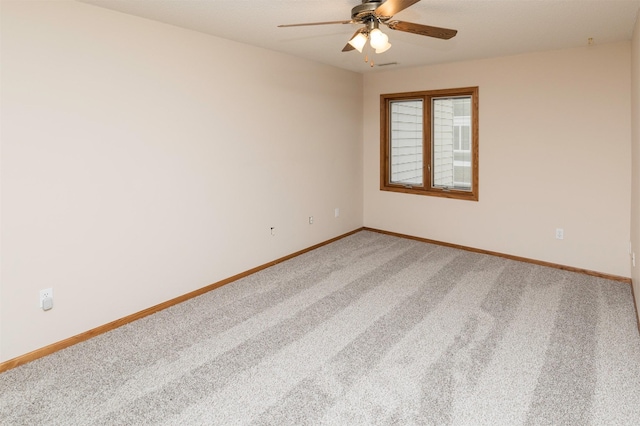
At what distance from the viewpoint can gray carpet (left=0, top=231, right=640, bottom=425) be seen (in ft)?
7.06

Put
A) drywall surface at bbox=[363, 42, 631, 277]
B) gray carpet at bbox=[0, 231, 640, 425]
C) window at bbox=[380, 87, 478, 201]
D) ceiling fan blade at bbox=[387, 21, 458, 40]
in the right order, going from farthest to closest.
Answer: window at bbox=[380, 87, 478, 201], drywall surface at bbox=[363, 42, 631, 277], ceiling fan blade at bbox=[387, 21, 458, 40], gray carpet at bbox=[0, 231, 640, 425]

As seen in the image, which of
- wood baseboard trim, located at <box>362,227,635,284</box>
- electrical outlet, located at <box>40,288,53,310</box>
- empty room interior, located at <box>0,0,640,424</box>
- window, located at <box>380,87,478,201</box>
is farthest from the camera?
window, located at <box>380,87,478,201</box>

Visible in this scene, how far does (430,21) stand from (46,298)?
337 centimetres

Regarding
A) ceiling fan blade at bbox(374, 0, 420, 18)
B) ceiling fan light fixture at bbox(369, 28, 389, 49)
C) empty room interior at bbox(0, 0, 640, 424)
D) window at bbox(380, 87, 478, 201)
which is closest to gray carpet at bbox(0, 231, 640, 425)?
empty room interior at bbox(0, 0, 640, 424)

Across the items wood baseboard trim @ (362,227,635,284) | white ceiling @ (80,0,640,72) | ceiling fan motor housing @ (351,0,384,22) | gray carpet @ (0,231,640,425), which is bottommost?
gray carpet @ (0,231,640,425)

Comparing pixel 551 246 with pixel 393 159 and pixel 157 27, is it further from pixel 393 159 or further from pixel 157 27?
pixel 157 27

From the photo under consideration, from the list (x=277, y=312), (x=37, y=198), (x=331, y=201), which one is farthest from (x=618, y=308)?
(x=37, y=198)

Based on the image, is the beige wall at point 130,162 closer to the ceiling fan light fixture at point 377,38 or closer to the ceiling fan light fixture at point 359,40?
the ceiling fan light fixture at point 359,40

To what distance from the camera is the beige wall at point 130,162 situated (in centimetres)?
260

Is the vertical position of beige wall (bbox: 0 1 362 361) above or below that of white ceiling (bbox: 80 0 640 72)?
below

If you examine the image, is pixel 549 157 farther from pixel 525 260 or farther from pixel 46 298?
pixel 46 298

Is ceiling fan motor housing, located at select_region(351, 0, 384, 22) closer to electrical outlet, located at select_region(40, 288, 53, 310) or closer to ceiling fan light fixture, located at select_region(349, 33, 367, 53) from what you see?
ceiling fan light fixture, located at select_region(349, 33, 367, 53)

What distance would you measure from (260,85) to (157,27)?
1.20 meters

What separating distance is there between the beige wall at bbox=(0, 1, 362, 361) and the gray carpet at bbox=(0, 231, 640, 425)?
13.8 inches
